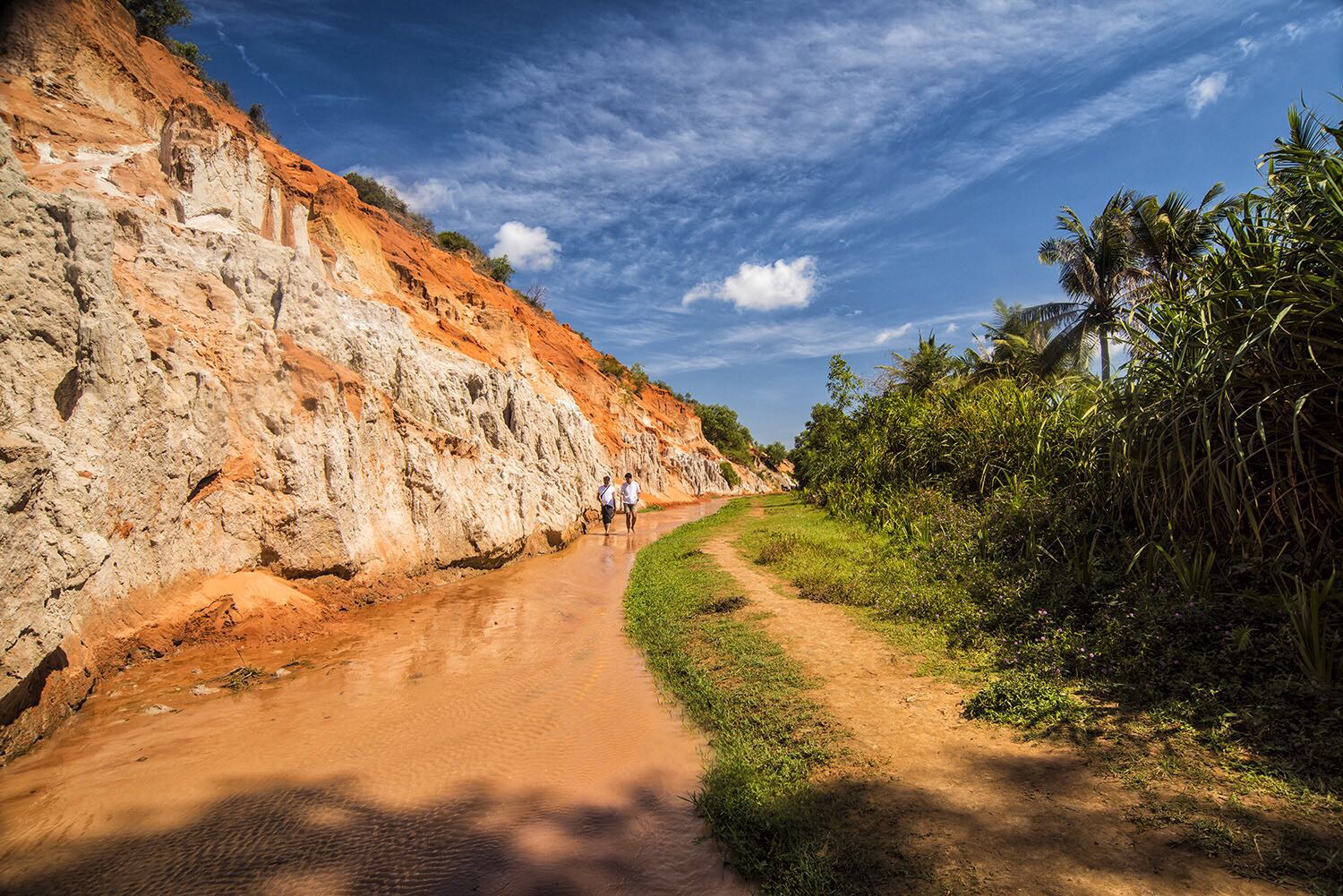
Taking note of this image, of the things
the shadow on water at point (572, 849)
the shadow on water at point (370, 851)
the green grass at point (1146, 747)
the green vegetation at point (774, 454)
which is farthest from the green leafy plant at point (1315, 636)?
the green vegetation at point (774, 454)

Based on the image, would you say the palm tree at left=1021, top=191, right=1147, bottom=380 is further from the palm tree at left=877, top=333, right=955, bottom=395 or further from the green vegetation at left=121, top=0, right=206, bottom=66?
the green vegetation at left=121, top=0, right=206, bottom=66

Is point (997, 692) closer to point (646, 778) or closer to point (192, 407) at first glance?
point (646, 778)

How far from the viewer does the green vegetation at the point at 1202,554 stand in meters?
3.45

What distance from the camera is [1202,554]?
201 inches

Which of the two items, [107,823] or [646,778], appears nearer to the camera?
[107,823]

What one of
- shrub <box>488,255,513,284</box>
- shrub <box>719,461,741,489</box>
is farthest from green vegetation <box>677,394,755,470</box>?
shrub <box>488,255,513,284</box>

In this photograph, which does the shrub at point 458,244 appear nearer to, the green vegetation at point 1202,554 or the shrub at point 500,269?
the shrub at point 500,269

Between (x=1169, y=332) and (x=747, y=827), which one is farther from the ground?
(x=1169, y=332)

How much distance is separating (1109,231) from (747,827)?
28351mm

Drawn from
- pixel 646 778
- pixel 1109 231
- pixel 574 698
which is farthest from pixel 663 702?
pixel 1109 231

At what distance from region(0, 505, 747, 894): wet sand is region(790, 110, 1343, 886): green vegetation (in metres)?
2.72

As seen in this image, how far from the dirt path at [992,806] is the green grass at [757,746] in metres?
0.27

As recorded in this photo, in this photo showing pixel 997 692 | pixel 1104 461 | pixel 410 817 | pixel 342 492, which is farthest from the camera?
pixel 342 492

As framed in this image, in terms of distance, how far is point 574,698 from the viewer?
547 cm
